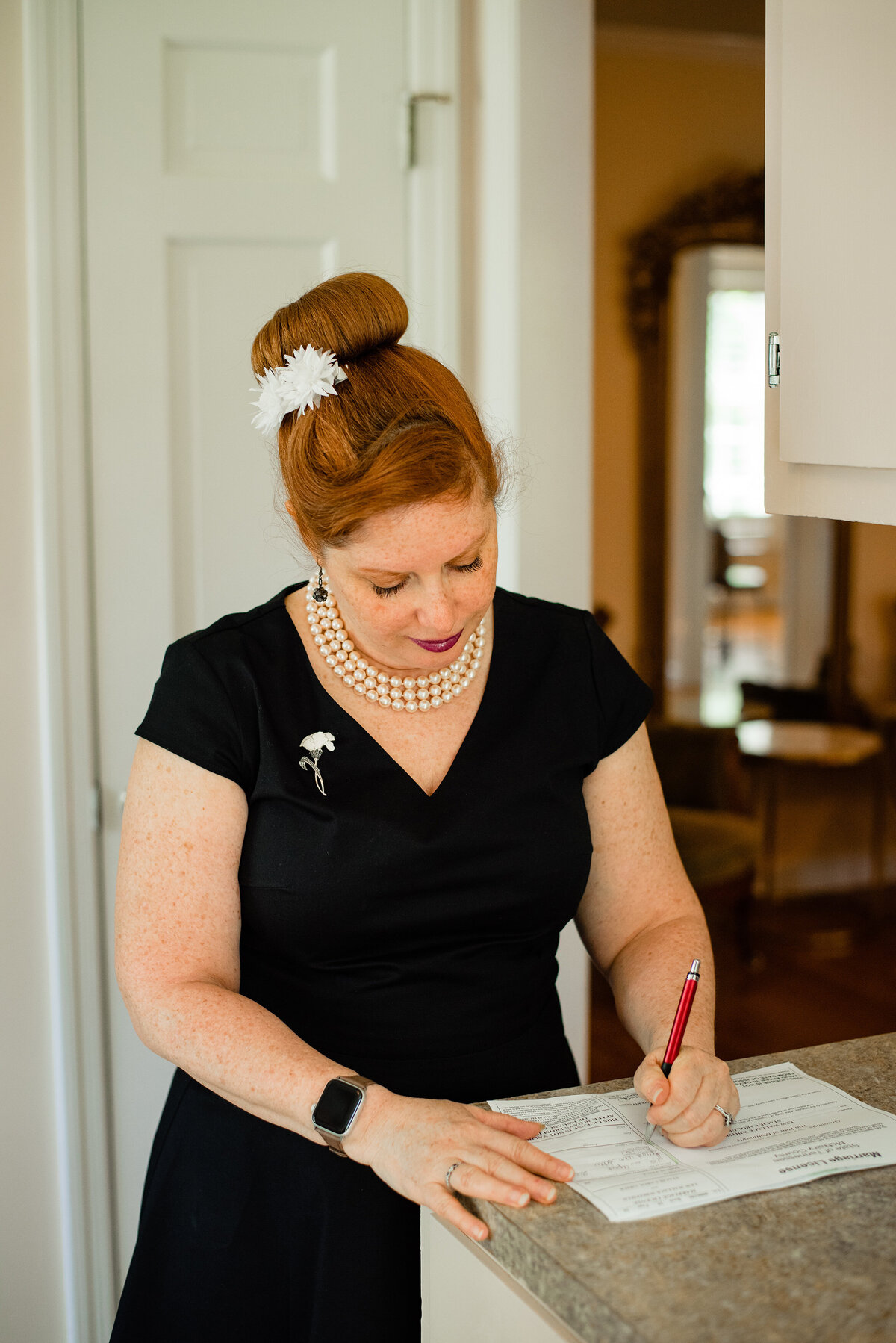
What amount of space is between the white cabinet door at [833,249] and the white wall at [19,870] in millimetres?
1279

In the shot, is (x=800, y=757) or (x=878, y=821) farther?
(x=878, y=821)

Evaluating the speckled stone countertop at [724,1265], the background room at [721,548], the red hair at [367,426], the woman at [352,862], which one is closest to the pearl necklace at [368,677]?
the woman at [352,862]

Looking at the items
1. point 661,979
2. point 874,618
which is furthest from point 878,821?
point 661,979

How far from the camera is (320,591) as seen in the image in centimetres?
153

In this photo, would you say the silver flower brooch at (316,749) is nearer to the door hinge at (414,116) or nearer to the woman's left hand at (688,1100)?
the woman's left hand at (688,1100)

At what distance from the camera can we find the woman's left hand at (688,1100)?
1128mm

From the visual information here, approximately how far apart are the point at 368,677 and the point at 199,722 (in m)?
0.22

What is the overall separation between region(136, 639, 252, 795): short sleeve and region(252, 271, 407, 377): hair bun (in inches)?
14.0

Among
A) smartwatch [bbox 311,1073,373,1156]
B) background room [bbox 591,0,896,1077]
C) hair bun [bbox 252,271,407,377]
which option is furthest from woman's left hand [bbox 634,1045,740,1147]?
background room [bbox 591,0,896,1077]

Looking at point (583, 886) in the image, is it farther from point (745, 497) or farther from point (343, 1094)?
point (745, 497)

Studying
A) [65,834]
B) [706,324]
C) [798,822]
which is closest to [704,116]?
[706,324]

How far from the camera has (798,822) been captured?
17.5ft

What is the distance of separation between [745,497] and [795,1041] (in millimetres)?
2165

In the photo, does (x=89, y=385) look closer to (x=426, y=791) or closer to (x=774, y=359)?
(x=426, y=791)
